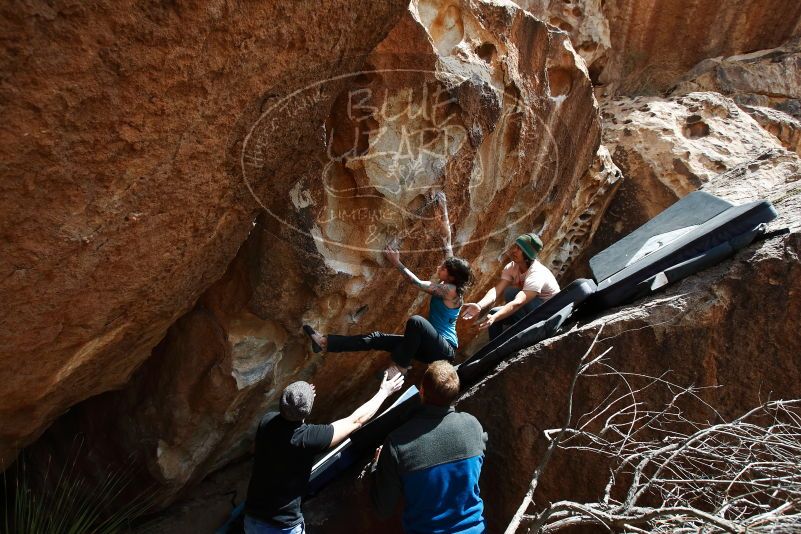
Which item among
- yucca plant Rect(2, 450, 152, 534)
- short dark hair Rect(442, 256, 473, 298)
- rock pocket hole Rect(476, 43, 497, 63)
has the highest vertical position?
rock pocket hole Rect(476, 43, 497, 63)

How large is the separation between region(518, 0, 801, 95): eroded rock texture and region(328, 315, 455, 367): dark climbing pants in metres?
4.50

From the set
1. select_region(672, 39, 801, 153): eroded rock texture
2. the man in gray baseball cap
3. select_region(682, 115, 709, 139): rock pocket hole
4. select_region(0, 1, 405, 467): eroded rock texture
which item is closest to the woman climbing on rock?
the man in gray baseball cap

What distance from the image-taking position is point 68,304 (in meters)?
2.54

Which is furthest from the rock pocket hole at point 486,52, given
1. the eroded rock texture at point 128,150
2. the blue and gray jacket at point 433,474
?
the blue and gray jacket at point 433,474

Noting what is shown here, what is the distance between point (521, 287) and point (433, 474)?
1662 mm

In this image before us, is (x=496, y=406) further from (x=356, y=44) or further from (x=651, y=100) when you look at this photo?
(x=651, y=100)

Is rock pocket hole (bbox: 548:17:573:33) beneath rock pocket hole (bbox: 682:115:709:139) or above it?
above

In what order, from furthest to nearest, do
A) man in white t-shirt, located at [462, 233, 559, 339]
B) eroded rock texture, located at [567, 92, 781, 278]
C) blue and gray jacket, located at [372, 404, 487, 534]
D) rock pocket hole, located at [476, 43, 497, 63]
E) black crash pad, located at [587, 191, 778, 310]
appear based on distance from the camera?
1. eroded rock texture, located at [567, 92, 781, 278]
2. man in white t-shirt, located at [462, 233, 559, 339]
3. rock pocket hole, located at [476, 43, 497, 63]
4. black crash pad, located at [587, 191, 778, 310]
5. blue and gray jacket, located at [372, 404, 487, 534]

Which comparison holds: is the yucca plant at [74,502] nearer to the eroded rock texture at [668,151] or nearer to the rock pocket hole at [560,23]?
the eroded rock texture at [668,151]

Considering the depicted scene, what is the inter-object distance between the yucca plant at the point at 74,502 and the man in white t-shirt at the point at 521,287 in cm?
243

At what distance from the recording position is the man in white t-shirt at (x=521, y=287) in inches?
142

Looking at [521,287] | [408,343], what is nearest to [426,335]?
[408,343]

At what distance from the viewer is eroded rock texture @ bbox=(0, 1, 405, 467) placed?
193 centimetres

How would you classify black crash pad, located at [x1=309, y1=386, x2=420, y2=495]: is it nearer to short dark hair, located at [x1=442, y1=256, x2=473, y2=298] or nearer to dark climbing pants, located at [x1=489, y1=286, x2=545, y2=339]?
short dark hair, located at [x1=442, y1=256, x2=473, y2=298]
